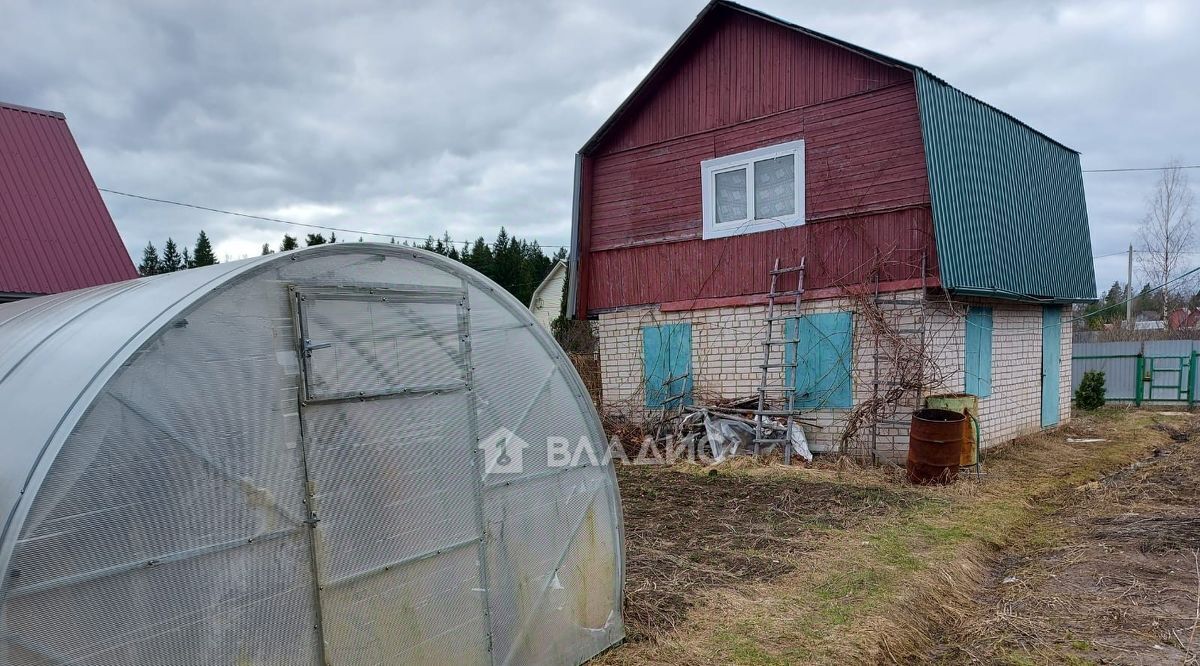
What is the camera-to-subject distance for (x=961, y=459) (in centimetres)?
939

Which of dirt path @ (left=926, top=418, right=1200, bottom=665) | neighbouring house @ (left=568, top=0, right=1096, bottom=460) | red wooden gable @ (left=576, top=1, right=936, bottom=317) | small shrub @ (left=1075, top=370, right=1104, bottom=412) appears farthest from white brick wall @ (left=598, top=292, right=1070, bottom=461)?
small shrub @ (left=1075, top=370, right=1104, bottom=412)

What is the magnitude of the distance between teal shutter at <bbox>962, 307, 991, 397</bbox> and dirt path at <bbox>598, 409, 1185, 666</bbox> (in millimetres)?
1459

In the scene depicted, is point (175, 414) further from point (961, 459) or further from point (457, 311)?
point (961, 459)

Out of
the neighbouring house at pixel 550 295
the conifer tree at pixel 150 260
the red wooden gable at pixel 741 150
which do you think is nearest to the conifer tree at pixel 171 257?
the conifer tree at pixel 150 260

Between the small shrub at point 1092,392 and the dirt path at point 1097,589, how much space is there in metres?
10.7

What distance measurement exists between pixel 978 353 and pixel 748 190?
14.3ft

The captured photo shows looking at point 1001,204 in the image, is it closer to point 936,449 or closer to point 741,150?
point 741,150

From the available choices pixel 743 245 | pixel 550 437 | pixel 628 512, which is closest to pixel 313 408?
pixel 550 437

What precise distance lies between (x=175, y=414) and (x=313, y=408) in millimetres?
582

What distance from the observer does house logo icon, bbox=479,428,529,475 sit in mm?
4066

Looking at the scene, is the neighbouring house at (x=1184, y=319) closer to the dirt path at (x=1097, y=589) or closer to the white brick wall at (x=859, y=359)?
the white brick wall at (x=859, y=359)

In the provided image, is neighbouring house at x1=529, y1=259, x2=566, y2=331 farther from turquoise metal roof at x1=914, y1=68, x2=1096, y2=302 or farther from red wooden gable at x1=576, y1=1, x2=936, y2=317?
turquoise metal roof at x1=914, y1=68, x2=1096, y2=302

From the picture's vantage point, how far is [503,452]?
416 cm

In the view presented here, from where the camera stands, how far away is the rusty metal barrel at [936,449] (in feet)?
29.7
